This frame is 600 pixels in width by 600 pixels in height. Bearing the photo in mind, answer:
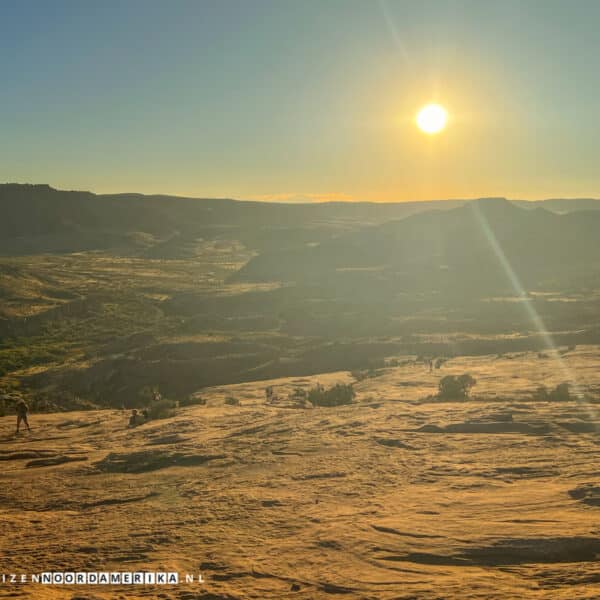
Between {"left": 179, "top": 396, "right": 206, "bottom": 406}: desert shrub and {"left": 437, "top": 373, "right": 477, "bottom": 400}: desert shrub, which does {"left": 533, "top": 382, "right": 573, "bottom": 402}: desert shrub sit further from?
{"left": 179, "top": 396, "right": 206, "bottom": 406}: desert shrub

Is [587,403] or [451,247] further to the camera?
[451,247]

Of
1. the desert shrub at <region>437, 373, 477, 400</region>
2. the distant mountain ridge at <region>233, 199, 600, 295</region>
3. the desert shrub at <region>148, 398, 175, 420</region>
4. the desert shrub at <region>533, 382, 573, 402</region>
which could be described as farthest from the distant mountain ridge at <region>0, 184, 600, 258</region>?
the desert shrub at <region>533, 382, 573, 402</region>

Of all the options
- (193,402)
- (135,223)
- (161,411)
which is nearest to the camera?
(161,411)

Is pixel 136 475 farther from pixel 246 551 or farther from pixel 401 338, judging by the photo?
pixel 401 338

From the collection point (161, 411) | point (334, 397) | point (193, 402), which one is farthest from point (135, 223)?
point (334, 397)

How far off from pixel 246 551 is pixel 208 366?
976 inches

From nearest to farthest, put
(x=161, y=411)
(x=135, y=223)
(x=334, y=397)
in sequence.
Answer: (x=161, y=411) → (x=334, y=397) → (x=135, y=223)

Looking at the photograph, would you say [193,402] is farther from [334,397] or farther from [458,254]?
[458,254]

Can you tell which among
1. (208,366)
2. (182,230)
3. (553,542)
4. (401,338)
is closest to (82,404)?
(208,366)

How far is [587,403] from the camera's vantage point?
1623 cm

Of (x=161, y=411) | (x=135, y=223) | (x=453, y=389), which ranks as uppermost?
(x=135, y=223)

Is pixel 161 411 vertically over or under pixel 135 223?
under

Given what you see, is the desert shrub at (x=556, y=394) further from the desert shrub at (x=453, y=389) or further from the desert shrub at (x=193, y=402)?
the desert shrub at (x=193, y=402)

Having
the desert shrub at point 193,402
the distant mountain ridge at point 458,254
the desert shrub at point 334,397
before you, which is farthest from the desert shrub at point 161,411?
the distant mountain ridge at point 458,254
